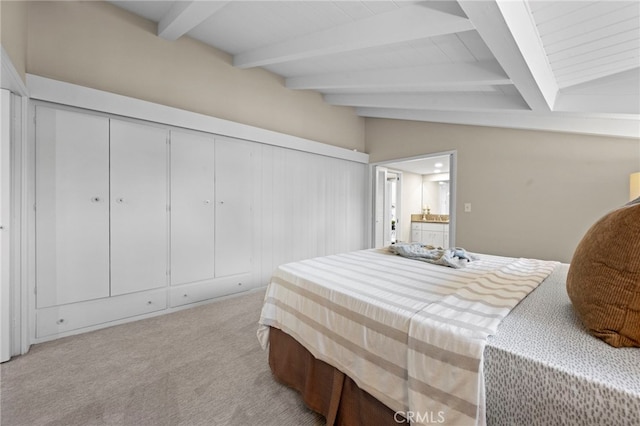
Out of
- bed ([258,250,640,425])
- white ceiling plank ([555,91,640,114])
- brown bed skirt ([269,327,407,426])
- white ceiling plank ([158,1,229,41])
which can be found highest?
white ceiling plank ([158,1,229,41])

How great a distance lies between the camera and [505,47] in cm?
180

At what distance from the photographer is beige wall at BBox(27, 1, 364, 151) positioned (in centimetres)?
235

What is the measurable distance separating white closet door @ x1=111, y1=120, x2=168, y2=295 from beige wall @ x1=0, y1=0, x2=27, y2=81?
0.69m

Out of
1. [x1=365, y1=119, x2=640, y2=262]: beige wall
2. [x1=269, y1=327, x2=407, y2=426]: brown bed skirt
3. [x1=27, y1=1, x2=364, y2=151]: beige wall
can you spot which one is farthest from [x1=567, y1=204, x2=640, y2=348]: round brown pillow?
[x1=27, y1=1, x2=364, y2=151]: beige wall

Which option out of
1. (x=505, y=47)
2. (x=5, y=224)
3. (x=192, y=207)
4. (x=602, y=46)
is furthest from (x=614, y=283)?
(x=5, y=224)

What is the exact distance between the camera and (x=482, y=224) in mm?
3717

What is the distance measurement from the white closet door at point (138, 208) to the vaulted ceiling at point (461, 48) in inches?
47.3

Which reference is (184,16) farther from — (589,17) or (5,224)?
(589,17)

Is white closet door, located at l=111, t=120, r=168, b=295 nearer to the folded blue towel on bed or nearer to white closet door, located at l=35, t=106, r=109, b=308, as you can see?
white closet door, located at l=35, t=106, r=109, b=308

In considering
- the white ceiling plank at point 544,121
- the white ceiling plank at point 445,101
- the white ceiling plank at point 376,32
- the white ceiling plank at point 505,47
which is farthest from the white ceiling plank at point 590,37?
the white ceiling plank at point 544,121

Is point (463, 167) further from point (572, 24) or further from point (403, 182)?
point (403, 182)

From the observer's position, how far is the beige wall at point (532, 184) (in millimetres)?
2871

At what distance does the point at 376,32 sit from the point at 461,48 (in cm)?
83

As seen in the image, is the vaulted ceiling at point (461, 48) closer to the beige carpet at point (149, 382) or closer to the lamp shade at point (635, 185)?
the lamp shade at point (635, 185)
